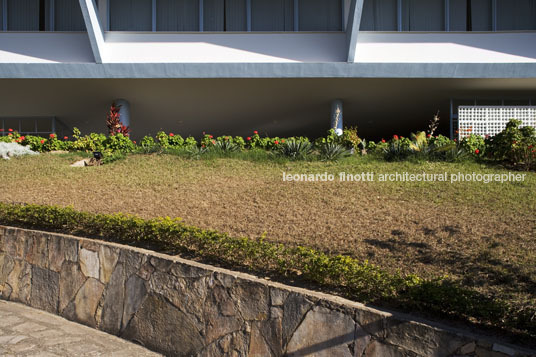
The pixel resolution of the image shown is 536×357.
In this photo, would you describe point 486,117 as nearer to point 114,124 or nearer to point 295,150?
point 295,150

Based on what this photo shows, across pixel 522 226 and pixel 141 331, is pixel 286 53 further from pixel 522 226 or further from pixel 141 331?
pixel 141 331

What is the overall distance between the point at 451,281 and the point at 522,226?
2.07 m

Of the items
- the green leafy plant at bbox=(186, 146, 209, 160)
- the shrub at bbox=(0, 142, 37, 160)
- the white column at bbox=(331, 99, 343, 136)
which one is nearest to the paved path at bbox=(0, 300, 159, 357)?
the green leafy plant at bbox=(186, 146, 209, 160)

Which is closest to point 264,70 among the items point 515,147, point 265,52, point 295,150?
point 265,52

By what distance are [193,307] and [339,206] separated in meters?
2.99

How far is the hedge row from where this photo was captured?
3.69 m

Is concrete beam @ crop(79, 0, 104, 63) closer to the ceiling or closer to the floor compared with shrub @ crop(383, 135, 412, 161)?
closer to the ceiling

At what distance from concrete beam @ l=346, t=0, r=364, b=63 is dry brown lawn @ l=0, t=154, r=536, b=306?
11.6 feet

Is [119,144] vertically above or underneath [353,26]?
underneath

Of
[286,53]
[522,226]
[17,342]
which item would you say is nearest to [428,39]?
[286,53]

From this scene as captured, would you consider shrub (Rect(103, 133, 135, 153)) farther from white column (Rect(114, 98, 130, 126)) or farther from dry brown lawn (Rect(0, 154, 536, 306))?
white column (Rect(114, 98, 130, 126))

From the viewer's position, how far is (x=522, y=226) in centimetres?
595

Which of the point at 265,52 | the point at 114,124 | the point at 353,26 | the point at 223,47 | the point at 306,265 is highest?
the point at 353,26

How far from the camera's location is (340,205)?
7.17 meters
